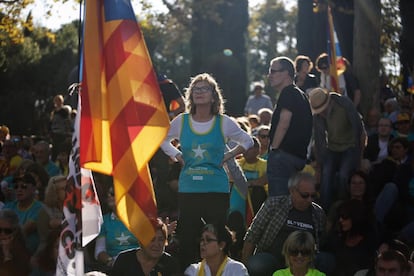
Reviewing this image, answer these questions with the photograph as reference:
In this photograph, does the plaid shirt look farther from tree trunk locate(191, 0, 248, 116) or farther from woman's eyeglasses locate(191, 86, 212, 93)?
tree trunk locate(191, 0, 248, 116)

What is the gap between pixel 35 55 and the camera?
124 ft

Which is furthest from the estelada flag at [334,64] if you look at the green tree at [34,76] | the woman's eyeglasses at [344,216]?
the green tree at [34,76]

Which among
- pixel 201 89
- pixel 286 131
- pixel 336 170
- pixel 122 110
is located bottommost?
pixel 336 170

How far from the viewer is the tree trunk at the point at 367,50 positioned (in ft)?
53.5

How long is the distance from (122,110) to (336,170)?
6.12m

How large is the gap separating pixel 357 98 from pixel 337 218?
537 centimetres

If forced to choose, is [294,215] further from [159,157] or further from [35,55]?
[35,55]

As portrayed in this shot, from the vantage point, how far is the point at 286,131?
10289 mm

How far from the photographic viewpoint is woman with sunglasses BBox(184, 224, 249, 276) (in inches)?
357

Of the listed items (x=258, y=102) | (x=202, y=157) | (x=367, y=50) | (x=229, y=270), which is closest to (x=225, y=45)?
(x=258, y=102)

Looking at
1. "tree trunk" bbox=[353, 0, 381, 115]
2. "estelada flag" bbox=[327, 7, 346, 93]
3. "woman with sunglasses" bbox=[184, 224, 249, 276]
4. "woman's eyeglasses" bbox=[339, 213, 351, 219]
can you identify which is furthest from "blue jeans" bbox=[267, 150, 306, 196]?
"tree trunk" bbox=[353, 0, 381, 115]

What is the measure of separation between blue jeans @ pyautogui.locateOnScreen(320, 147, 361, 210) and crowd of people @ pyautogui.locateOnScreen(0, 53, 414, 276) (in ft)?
0.04

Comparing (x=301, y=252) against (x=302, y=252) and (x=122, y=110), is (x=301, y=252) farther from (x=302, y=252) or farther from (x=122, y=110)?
(x=122, y=110)

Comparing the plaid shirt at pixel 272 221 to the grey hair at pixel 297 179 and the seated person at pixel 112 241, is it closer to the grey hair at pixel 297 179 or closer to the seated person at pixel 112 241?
the grey hair at pixel 297 179
